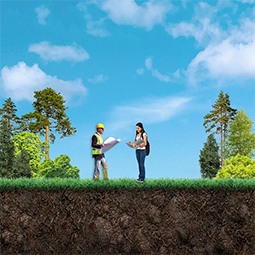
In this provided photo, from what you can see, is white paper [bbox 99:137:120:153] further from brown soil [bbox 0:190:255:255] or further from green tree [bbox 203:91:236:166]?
green tree [bbox 203:91:236:166]

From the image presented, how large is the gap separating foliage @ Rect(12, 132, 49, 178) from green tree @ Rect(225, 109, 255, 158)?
20295 millimetres

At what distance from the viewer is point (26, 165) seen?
26.3 metres

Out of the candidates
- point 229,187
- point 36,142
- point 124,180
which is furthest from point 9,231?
point 36,142

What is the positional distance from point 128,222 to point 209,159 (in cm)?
2285

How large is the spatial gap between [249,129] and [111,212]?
27.3m

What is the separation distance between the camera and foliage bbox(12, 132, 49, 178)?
29159mm

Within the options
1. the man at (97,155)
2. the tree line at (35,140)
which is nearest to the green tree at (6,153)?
the tree line at (35,140)

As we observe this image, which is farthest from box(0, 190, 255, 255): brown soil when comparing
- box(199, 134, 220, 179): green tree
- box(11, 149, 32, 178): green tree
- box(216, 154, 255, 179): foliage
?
box(199, 134, 220, 179): green tree

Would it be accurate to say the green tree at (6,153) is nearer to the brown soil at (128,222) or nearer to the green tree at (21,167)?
the green tree at (21,167)

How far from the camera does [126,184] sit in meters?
9.15

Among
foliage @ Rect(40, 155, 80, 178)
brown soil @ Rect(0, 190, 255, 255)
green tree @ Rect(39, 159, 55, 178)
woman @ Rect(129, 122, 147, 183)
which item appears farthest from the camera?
green tree @ Rect(39, 159, 55, 178)

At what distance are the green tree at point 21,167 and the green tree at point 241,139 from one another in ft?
69.0

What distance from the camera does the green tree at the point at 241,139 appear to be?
105ft

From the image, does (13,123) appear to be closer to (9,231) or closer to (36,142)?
(36,142)
